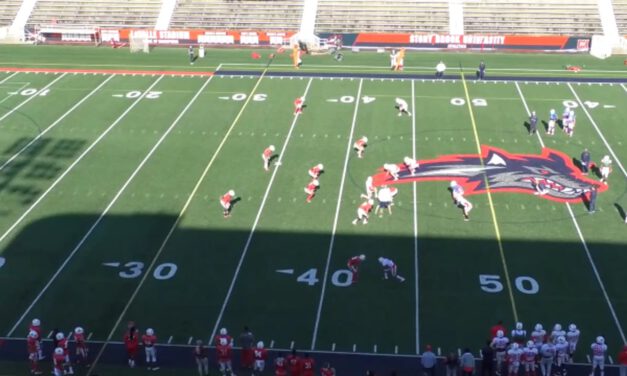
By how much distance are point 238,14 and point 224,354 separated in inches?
1371

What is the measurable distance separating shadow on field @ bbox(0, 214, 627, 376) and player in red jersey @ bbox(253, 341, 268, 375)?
0.84m

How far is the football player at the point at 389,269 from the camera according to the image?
2052 centimetres

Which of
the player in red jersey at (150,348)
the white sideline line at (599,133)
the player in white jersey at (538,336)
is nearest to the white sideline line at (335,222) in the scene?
the player in red jersey at (150,348)

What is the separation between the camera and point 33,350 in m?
17.4

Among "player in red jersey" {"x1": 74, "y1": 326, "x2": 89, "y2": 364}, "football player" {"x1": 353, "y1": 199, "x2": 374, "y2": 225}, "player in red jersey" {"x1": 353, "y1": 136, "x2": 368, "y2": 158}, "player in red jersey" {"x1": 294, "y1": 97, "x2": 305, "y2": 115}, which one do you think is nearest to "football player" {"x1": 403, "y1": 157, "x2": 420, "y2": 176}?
"player in red jersey" {"x1": 353, "y1": 136, "x2": 368, "y2": 158}

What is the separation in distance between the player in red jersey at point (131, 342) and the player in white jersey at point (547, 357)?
880 centimetres

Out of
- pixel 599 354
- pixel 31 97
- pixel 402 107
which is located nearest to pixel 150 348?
pixel 599 354

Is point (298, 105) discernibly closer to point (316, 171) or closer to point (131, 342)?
point (316, 171)

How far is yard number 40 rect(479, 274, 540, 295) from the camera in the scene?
20078 mm

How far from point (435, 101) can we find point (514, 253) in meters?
13.4

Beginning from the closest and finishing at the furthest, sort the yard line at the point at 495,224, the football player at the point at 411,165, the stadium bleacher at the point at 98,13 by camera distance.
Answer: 1. the yard line at the point at 495,224
2. the football player at the point at 411,165
3. the stadium bleacher at the point at 98,13

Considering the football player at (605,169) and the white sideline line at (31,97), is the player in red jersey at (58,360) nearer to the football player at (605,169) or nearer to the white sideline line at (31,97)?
the football player at (605,169)

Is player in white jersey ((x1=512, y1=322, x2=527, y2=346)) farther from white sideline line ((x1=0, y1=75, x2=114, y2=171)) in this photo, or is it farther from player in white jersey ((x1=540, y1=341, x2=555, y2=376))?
white sideline line ((x1=0, y1=75, x2=114, y2=171))

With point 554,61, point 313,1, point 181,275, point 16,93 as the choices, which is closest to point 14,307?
point 181,275
